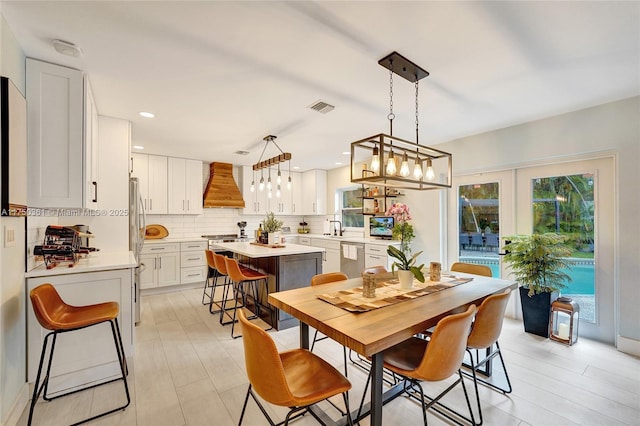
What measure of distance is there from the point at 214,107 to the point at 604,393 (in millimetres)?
4200

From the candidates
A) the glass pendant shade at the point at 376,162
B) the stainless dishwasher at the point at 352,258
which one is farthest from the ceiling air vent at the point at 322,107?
the stainless dishwasher at the point at 352,258

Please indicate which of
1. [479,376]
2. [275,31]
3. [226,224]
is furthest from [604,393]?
[226,224]

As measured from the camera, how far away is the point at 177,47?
1970 mm

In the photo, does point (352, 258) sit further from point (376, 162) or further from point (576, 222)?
point (376, 162)

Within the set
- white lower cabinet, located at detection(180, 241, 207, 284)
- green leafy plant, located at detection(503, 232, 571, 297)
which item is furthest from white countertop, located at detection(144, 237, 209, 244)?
green leafy plant, located at detection(503, 232, 571, 297)

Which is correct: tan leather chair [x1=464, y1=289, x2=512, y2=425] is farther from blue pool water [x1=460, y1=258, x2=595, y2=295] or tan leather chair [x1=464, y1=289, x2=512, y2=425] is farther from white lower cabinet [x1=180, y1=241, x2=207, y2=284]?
white lower cabinet [x1=180, y1=241, x2=207, y2=284]

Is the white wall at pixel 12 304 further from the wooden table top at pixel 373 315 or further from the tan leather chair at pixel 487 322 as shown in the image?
the tan leather chair at pixel 487 322

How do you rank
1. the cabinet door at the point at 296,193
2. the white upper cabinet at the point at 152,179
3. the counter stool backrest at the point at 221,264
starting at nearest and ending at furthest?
1. the counter stool backrest at the point at 221,264
2. the white upper cabinet at the point at 152,179
3. the cabinet door at the point at 296,193

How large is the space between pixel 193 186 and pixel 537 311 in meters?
5.72

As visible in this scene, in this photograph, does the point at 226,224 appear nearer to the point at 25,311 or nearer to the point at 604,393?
the point at 25,311

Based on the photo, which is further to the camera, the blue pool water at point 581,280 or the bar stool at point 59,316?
the blue pool water at point 581,280

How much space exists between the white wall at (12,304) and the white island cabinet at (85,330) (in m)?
0.07

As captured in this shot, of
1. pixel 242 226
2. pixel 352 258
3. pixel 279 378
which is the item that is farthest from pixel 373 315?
pixel 242 226

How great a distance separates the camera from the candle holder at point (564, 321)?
2959 millimetres
